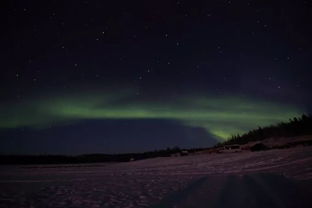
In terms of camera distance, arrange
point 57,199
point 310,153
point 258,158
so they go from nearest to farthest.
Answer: point 57,199 → point 310,153 → point 258,158

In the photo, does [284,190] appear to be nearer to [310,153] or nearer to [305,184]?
[305,184]

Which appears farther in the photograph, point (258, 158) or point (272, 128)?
point (272, 128)

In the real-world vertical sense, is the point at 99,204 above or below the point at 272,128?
below

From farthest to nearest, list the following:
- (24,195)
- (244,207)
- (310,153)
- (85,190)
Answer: (310,153) < (85,190) < (24,195) < (244,207)

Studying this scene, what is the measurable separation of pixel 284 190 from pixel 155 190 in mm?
1514

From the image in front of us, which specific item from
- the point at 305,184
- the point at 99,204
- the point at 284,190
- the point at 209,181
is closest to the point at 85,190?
the point at 99,204

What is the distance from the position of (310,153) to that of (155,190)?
351 centimetres

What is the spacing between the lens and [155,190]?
13.7 ft

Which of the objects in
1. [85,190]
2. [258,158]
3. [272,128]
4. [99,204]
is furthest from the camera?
[272,128]

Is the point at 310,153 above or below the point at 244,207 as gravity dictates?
above

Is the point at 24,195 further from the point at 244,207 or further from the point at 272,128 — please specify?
the point at 272,128

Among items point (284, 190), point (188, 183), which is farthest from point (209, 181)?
point (284, 190)

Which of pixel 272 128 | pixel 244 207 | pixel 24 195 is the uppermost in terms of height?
pixel 272 128

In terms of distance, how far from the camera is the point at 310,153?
6203mm
